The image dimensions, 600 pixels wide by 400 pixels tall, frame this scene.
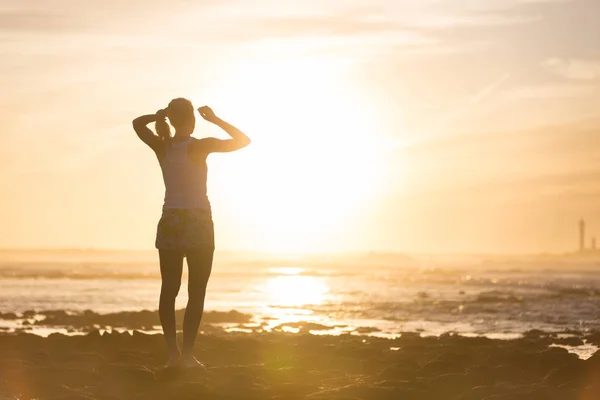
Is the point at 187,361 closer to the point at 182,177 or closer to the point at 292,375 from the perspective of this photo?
the point at 292,375

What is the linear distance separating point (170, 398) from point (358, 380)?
221cm

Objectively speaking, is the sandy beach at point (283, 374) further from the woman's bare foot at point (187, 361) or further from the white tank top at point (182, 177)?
the white tank top at point (182, 177)

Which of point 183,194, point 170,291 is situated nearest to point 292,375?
point 170,291

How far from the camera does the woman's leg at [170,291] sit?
8727 millimetres

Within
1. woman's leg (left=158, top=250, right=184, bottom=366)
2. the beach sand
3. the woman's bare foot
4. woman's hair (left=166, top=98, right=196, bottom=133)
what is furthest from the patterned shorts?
the beach sand

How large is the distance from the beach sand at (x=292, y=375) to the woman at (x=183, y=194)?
660 millimetres

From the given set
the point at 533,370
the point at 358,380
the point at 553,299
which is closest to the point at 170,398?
the point at 358,380

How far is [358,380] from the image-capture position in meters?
9.43

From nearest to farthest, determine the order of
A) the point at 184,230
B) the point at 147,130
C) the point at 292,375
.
Result: the point at 184,230
the point at 147,130
the point at 292,375

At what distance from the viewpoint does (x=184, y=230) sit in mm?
8586

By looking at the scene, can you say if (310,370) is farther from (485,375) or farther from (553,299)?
(553,299)

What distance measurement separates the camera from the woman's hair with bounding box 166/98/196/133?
8.66 meters

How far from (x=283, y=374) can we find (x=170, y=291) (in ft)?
5.47

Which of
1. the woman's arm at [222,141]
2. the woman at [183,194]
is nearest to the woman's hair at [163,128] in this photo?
the woman at [183,194]
